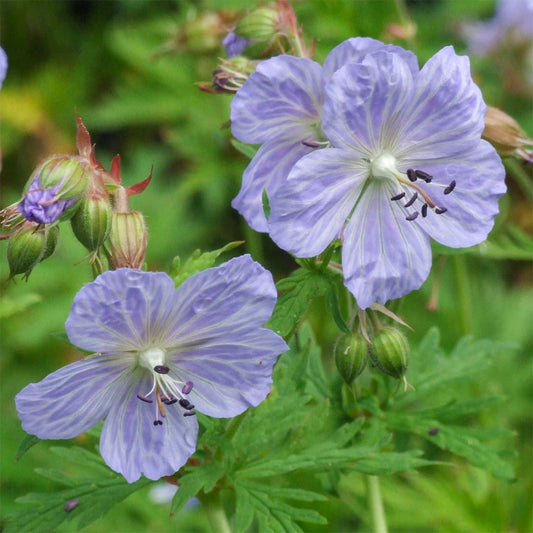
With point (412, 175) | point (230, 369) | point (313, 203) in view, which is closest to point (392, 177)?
point (412, 175)

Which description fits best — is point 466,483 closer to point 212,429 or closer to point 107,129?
point 212,429

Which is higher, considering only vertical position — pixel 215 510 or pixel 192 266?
pixel 192 266

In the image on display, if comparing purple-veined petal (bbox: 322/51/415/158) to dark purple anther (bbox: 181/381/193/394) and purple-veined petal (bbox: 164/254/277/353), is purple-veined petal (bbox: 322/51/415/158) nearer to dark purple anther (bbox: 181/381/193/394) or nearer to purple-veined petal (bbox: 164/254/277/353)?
purple-veined petal (bbox: 164/254/277/353)

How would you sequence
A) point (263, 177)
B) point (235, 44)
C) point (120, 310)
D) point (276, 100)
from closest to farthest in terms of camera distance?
point (120, 310), point (276, 100), point (263, 177), point (235, 44)

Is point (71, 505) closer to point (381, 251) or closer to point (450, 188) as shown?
point (381, 251)

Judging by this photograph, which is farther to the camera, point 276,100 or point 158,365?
point 276,100

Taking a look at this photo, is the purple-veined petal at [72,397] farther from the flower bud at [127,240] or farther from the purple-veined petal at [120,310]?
the flower bud at [127,240]

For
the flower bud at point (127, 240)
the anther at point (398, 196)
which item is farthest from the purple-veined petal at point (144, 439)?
the anther at point (398, 196)
